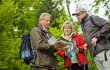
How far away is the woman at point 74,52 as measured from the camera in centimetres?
711

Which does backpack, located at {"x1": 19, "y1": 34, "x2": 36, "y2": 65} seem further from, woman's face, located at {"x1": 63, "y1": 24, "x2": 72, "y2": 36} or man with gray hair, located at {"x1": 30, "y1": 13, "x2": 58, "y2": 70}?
woman's face, located at {"x1": 63, "y1": 24, "x2": 72, "y2": 36}

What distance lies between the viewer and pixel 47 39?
6.89m

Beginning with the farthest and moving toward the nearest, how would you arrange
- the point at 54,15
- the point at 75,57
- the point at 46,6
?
the point at 46,6 < the point at 54,15 < the point at 75,57

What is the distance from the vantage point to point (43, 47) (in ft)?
21.8

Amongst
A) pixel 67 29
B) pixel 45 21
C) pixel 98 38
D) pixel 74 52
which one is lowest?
pixel 74 52

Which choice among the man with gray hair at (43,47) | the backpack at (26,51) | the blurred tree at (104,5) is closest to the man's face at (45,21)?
the man with gray hair at (43,47)

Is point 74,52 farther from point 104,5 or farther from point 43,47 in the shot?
point 104,5

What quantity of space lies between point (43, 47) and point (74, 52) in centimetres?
76

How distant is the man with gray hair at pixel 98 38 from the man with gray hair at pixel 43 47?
0.68 m

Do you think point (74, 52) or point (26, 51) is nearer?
point (26, 51)

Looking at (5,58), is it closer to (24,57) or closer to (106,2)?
(24,57)

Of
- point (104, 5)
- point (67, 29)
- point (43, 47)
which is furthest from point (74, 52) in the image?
point (104, 5)

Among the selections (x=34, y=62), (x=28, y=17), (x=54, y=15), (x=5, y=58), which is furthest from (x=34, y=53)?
(x=54, y=15)

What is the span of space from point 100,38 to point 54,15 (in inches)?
1311
